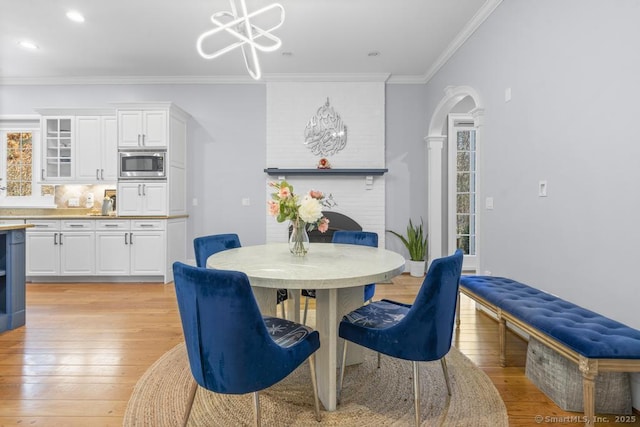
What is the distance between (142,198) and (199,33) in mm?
2202

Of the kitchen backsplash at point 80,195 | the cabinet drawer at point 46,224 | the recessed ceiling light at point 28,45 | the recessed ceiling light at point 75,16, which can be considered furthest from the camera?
the kitchen backsplash at point 80,195

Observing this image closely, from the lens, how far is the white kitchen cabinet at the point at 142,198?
462 centimetres

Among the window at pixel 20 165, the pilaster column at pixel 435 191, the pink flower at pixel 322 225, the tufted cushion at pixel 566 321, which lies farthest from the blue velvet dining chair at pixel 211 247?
the window at pixel 20 165

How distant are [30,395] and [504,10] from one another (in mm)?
4387

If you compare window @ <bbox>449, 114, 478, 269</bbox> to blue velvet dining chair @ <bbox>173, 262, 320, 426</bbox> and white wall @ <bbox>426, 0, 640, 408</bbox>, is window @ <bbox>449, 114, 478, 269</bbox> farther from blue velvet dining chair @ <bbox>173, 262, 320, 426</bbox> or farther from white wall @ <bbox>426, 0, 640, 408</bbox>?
blue velvet dining chair @ <bbox>173, 262, 320, 426</bbox>

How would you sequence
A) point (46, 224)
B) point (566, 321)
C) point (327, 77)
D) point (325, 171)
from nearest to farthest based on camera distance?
point (566, 321) → point (46, 224) → point (325, 171) → point (327, 77)

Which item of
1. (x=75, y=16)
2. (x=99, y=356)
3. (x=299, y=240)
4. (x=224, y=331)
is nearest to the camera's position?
(x=224, y=331)

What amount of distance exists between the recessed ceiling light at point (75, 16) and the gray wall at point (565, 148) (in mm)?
3964

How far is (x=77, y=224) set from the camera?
4547 mm

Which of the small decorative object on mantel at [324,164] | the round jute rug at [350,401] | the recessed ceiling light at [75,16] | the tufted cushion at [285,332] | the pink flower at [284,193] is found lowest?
the round jute rug at [350,401]

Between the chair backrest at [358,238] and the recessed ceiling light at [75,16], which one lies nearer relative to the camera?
the chair backrest at [358,238]

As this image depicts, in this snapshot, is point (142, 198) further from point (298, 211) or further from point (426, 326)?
point (426, 326)

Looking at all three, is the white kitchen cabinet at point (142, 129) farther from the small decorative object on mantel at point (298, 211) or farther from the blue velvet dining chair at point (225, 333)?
the blue velvet dining chair at point (225, 333)

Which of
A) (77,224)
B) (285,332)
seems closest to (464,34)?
(285,332)
